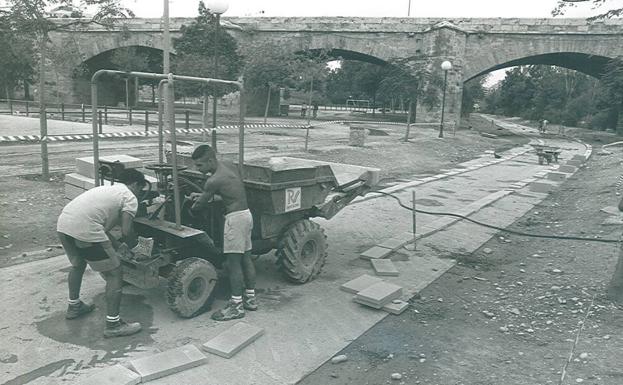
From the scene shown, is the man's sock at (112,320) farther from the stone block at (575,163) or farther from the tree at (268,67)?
the tree at (268,67)

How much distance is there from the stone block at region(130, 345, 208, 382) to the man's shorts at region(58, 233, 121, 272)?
2.90 ft

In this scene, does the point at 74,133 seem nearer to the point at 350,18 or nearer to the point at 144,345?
the point at 144,345

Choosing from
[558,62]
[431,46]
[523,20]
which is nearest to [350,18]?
[431,46]

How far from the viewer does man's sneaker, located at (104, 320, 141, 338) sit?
168 inches

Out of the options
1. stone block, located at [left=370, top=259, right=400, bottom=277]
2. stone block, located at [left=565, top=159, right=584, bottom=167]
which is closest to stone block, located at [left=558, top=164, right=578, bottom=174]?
stone block, located at [left=565, top=159, right=584, bottom=167]

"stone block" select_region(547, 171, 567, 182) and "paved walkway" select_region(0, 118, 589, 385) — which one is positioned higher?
"stone block" select_region(547, 171, 567, 182)

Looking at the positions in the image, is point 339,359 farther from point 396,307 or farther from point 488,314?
point 488,314

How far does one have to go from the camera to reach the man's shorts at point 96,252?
421 centimetres

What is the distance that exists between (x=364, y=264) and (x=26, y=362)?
4.00 meters

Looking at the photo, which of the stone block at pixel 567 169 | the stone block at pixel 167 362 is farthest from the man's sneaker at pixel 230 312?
the stone block at pixel 567 169

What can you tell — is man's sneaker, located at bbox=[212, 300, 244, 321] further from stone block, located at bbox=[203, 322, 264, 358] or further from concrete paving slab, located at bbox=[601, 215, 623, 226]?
concrete paving slab, located at bbox=[601, 215, 623, 226]

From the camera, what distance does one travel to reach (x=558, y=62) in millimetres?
37062

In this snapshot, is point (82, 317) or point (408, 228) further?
point (408, 228)

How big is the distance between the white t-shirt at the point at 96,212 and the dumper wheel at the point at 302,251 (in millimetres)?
1825
